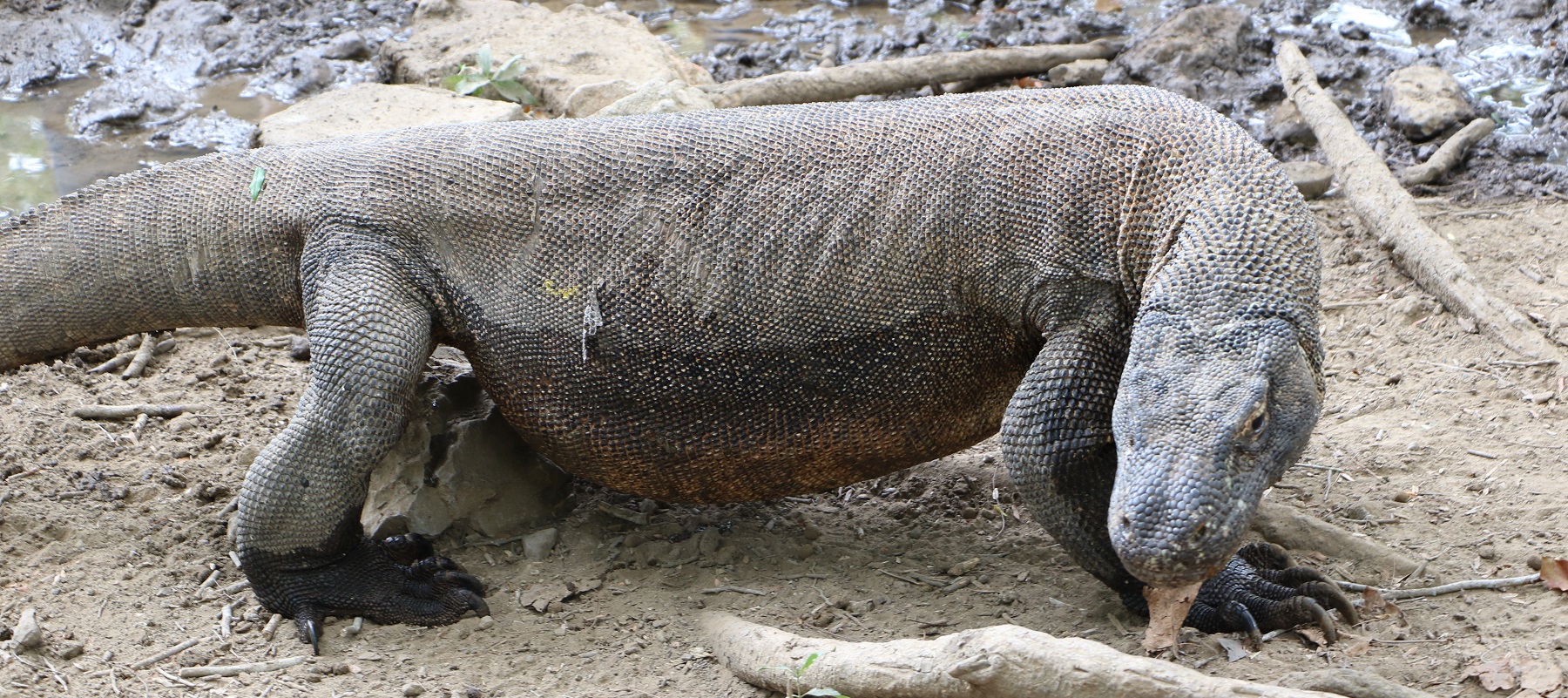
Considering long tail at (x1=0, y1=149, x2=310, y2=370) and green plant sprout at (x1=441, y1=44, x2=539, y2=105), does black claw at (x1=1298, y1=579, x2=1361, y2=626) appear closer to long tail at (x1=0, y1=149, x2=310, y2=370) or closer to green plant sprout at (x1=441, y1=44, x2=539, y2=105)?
long tail at (x1=0, y1=149, x2=310, y2=370)

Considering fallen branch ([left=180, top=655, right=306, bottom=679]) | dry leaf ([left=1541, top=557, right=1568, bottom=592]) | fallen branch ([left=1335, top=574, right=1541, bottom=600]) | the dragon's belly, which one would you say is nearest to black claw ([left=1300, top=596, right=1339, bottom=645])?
fallen branch ([left=1335, top=574, right=1541, bottom=600])

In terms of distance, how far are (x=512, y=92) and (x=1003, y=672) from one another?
598 cm

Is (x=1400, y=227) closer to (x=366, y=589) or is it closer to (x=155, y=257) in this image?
(x=366, y=589)

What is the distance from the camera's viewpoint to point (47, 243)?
14.5 ft

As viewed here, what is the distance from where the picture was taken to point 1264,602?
3.69 meters

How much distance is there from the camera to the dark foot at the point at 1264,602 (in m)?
3.62

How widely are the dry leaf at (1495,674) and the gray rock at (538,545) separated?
9.14ft

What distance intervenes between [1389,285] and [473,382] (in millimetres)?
3928

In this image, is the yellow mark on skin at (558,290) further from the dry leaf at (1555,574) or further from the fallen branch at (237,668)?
the dry leaf at (1555,574)

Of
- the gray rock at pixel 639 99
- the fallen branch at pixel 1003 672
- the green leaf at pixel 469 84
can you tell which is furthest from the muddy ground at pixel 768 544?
the green leaf at pixel 469 84

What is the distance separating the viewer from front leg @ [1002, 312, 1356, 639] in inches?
139

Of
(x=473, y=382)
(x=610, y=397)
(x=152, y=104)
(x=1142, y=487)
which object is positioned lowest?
(x=152, y=104)

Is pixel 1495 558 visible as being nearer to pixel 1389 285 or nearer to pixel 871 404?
pixel 871 404

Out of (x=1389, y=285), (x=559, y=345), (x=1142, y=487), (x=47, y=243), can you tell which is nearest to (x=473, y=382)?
(x=559, y=345)
